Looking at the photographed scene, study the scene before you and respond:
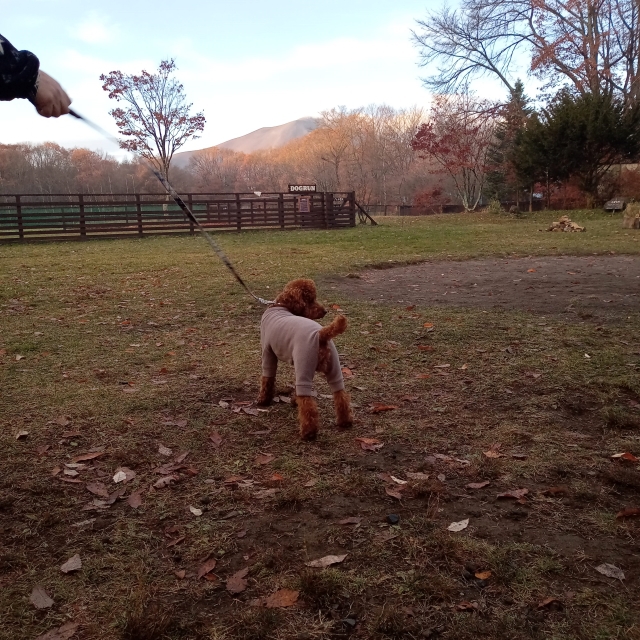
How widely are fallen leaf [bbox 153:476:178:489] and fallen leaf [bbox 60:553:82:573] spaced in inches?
23.2

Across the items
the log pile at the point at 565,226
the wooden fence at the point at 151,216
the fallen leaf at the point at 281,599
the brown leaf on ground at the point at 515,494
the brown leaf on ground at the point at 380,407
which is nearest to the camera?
the fallen leaf at the point at 281,599

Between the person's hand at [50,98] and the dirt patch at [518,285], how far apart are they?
5.12 m

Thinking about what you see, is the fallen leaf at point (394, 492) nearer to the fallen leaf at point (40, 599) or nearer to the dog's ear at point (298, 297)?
the dog's ear at point (298, 297)

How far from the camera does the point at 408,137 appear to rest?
5272cm

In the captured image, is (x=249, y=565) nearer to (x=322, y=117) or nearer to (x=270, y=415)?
(x=270, y=415)

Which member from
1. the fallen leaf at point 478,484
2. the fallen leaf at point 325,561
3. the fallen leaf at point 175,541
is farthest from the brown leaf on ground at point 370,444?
the fallen leaf at point 175,541

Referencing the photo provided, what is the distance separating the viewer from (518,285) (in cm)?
783

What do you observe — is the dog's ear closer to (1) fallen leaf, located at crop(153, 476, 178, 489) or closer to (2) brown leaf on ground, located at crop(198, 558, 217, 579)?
(1) fallen leaf, located at crop(153, 476, 178, 489)

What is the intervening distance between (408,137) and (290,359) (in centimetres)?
5329

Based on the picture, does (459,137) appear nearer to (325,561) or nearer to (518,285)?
(518,285)

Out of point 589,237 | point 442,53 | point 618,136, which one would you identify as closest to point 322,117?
point 442,53

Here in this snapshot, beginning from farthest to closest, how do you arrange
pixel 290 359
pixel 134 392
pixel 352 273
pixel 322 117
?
pixel 322 117 → pixel 352 273 → pixel 134 392 → pixel 290 359

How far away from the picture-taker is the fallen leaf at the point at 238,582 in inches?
74.8

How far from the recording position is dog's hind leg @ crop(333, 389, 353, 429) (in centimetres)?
328
